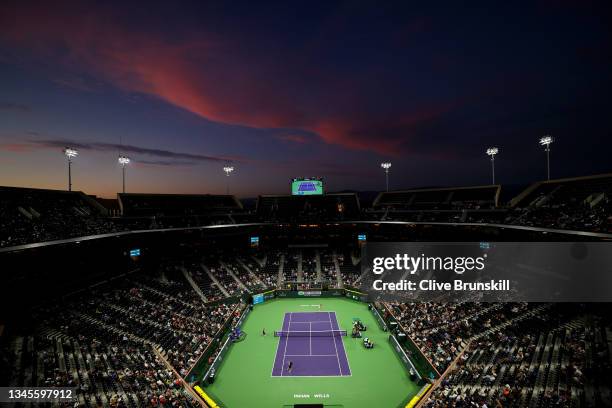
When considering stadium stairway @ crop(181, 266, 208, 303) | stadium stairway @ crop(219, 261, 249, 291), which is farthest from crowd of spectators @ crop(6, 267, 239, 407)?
stadium stairway @ crop(219, 261, 249, 291)

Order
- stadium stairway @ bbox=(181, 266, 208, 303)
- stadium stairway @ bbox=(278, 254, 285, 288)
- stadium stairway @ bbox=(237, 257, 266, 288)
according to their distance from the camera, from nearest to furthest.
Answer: stadium stairway @ bbox=(181, 266, 208, 303), stadium stairway @ bbox=(237, 257, 266, 288), stadium stairway @ bbox=(278, 254, 285, 288)

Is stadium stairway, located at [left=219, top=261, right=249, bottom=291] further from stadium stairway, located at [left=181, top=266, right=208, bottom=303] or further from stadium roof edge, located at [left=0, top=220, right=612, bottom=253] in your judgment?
stadium roof edge, located at [left=0, top=220, right=612, bottom=253]

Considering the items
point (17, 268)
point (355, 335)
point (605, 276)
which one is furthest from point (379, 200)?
point (17, 268)

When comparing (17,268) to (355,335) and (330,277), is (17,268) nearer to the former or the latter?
(355,335)

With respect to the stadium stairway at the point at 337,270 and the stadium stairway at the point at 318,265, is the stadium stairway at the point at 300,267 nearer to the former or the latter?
the stadium stairway at the point at 318,265

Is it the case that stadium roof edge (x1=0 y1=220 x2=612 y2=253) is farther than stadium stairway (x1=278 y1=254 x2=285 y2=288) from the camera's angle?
No

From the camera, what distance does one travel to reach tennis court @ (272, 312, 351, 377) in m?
22.0

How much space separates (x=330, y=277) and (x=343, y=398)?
2341cm

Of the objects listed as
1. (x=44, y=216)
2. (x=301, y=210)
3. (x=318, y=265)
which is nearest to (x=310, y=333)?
(x=318, y=265)

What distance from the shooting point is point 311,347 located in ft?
84.0

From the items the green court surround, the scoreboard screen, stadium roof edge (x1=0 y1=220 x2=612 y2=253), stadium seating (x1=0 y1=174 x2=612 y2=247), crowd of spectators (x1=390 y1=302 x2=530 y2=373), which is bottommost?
the green court surround

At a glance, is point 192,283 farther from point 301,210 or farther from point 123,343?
point 301,210

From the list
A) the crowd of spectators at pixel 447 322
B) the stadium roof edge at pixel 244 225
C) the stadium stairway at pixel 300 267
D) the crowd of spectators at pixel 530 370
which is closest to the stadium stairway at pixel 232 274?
the stadium roof edge at pixel 244 225

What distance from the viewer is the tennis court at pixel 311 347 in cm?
2195
